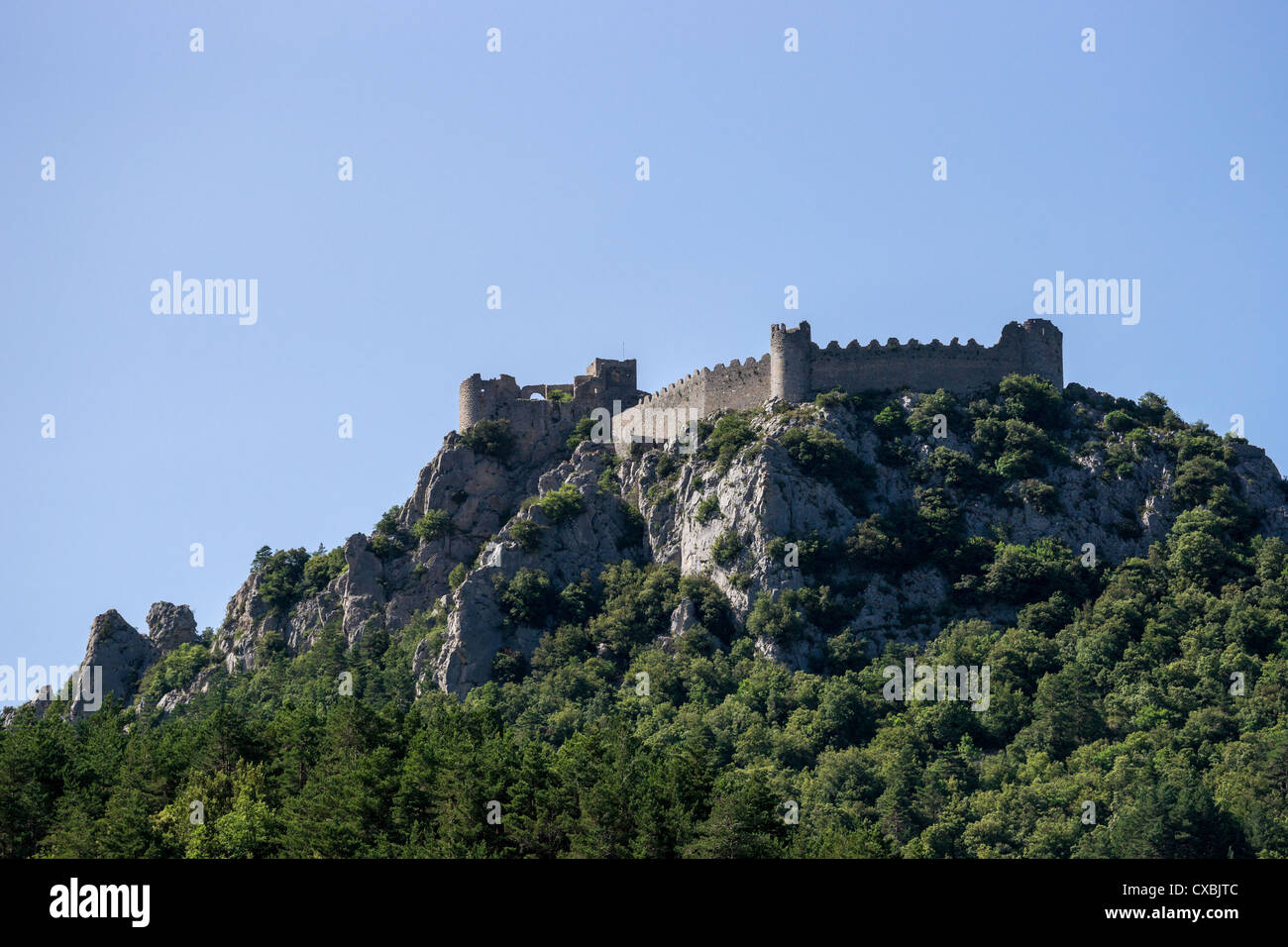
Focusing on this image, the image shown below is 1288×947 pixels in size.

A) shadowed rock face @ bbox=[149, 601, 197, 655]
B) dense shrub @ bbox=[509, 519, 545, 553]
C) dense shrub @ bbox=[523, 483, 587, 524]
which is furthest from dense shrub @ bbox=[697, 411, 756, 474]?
shadowed rock face @ bbox=[149, 601, 197, 655]

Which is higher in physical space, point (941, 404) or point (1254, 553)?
point (941, 404)

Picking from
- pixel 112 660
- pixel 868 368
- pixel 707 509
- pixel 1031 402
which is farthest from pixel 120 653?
pixel 1031 402

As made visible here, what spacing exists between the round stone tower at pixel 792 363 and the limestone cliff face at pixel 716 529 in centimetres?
94

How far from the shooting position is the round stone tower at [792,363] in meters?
96.7

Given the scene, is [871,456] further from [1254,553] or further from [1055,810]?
[1055,810]

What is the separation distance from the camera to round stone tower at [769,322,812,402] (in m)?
96.7

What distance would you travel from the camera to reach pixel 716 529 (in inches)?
3634

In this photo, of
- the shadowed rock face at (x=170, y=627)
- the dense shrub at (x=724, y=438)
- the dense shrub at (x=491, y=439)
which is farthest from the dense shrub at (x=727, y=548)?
the shadowed rock face at (x=170, y=627)

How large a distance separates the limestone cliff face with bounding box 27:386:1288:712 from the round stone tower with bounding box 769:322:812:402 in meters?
0.94

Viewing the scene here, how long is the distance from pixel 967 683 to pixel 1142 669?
6820 millimetres
